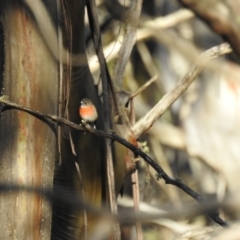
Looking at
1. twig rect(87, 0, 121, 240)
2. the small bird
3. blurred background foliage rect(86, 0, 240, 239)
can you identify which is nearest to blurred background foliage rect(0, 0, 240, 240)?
blurred background foliage rect(86, 0, 240, 239)

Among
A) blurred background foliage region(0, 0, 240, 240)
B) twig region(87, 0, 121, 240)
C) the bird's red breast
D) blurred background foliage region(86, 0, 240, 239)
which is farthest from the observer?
blurred background foliage region(86, 0, 240, 239)

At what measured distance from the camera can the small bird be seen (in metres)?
1.95

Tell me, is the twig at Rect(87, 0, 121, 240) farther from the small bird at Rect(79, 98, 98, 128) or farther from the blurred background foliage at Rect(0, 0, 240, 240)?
the blurred background foliage at Rect(0, 0, 240, 240)

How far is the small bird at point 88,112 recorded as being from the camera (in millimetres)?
1946

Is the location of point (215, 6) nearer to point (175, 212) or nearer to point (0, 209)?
point (175, 212)

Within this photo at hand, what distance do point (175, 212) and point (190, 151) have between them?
380 centimetres

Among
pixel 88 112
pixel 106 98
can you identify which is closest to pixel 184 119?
pixel 106 98

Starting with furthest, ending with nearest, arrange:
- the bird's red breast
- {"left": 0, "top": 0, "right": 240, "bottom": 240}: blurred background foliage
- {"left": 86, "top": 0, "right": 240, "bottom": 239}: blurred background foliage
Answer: {"left": 86, "top": 0, "right": 240, "bottom": 239}: blurred background foliage → {"left": 0, "top": 0, "right": 240, "bottom": 240}: blurred background foliage → the bird's red breast

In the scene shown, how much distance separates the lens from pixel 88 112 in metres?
1.98

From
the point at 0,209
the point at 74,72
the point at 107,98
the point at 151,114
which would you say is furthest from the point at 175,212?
the point at 151,114

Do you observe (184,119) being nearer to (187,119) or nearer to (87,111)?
(187,119)

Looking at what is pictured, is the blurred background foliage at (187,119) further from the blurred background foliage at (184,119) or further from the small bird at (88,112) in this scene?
the small bird at (88,112)

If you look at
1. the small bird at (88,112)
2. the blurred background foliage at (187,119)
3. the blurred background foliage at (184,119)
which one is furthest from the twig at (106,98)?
the blurred background foliage at (187,119)

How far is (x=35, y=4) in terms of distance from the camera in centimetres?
164
